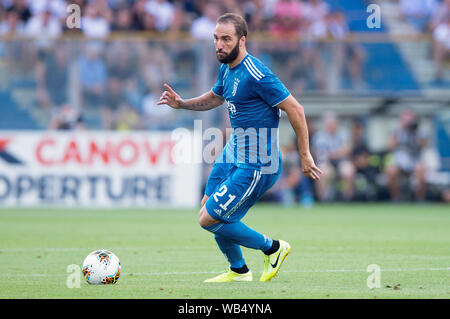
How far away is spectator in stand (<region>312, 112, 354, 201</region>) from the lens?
20.4 metres

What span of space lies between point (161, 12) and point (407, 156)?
288 inches

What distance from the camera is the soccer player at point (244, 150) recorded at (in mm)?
7324

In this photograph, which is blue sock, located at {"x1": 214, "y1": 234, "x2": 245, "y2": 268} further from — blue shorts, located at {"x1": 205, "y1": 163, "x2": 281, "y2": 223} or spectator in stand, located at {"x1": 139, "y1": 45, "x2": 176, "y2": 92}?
spectator in stand, located at {"x1": 139, "y1": 45, "x2": 176, "y2": 92}

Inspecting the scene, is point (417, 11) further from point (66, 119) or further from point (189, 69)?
point (66, 119)

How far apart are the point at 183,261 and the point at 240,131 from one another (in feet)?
7.19

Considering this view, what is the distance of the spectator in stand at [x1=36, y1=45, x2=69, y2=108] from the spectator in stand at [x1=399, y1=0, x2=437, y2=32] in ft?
34.8

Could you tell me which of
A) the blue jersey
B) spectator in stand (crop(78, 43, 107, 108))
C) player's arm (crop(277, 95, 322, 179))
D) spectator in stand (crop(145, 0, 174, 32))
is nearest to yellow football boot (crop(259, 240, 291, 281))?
the blue jersey

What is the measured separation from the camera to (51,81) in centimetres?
1911

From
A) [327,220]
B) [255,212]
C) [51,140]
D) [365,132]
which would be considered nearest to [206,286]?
[327,220]

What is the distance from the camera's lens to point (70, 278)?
754 centimetres

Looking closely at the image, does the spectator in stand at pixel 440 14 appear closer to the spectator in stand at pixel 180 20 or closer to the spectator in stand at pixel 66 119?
the spectator in stand at pixel 180 20

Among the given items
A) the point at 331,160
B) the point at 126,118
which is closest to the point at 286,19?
the point at 331,160
